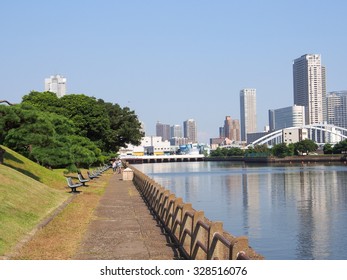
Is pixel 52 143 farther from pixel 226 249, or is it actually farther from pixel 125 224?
pixel 226 249

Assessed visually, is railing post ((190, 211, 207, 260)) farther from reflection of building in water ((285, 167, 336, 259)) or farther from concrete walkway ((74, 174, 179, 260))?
reflection of building in water ((285, 167, 336, 259))

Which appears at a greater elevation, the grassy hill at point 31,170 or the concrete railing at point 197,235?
the grassy hill at point 31,170

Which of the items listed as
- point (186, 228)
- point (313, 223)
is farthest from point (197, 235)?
point (313, 223)

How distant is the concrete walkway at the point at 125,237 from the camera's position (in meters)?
15.6

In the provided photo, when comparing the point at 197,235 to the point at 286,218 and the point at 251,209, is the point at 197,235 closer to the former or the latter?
the point at 286,218

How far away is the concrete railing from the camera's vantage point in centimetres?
1005

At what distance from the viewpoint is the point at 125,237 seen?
61.8ft

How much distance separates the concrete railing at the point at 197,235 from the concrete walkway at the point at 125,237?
1.51 feet

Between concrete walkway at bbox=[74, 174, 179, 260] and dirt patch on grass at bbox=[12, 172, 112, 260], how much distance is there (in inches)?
13.0

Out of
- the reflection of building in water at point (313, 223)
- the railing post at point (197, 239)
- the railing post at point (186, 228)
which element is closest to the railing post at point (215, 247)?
the railing post at point (197, 239)

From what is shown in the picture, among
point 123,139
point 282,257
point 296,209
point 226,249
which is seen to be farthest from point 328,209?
point 123,139

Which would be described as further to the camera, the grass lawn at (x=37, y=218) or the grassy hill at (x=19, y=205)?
the grassy hill at (x=19, y=205)

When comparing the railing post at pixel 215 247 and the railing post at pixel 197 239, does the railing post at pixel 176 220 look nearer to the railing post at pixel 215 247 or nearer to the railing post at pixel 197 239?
the railing post at pixel 197 239

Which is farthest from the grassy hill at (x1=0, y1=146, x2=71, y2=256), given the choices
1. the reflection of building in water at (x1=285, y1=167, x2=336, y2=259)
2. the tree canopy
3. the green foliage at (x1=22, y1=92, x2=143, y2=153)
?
the green foliage at (x1=22, y1=92, x2=143, y2=153)
